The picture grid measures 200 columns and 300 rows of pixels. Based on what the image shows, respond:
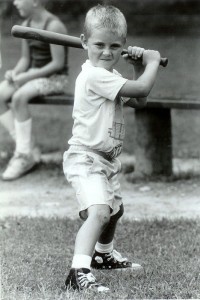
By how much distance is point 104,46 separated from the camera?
3.57 meters

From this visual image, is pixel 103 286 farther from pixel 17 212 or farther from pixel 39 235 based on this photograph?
pixel 17 212

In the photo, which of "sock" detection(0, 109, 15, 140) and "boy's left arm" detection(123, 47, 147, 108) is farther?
"sock" detection(0, 109, 15, 140)

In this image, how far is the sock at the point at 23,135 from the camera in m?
6.44

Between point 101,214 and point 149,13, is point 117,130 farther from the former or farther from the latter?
point 149,13

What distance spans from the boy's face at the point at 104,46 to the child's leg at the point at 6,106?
9.96 ft

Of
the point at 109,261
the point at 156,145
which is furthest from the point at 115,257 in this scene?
the point at 156,145

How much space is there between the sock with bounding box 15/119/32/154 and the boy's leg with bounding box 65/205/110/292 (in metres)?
3.03

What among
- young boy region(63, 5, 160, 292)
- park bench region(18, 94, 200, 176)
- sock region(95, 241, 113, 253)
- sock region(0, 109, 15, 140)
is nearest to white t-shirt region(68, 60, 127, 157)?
young boy region(63, 5, 160, 292)

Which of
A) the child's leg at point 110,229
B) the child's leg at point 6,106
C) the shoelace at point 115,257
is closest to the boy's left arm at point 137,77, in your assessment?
the child's leg at point 110,229

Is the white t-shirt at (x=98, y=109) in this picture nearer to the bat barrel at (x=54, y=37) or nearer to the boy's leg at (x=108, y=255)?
the bat barrel at (x=54, y=37)

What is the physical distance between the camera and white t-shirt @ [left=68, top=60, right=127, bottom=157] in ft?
11.7

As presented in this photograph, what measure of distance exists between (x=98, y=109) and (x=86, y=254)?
692 millimetres

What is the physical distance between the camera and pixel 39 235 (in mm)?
4465

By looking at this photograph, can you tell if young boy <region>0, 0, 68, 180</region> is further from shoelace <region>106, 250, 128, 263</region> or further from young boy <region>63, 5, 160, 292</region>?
young boy <region>63, 5, 160, 292</region>
